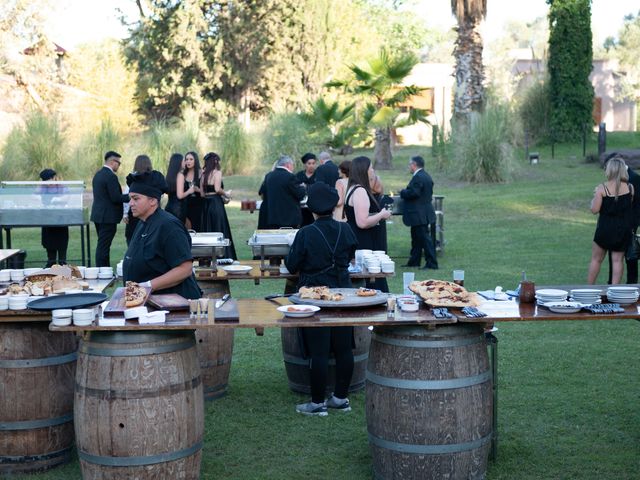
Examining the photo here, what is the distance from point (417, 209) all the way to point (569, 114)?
20.0 meters

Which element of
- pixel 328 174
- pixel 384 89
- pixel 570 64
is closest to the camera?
pixel 328 174

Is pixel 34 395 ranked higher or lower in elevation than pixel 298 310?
lower

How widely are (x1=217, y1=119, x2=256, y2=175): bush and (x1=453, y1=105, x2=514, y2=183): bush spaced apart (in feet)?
20.9

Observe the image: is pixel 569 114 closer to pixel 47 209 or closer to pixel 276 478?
pixel 47 209

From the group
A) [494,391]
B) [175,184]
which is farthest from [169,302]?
[175,184]

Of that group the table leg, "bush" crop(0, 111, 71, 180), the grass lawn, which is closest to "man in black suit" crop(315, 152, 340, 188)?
the grass lawn

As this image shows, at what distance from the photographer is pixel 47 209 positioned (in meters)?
13.8

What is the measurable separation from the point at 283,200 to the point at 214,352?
221 inches

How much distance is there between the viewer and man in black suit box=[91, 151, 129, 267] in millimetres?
13414

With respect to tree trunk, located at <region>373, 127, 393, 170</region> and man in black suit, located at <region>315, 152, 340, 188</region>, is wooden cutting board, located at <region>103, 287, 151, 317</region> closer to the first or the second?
man in black suit, located at <region>315, 152, 340, 188</region>

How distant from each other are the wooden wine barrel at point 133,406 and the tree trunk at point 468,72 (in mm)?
22485

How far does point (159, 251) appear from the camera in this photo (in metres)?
6.00

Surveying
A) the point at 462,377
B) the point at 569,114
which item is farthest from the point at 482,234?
the point at 569,114

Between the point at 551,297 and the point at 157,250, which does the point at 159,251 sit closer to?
the point at 157,250
